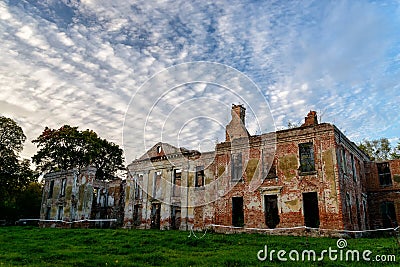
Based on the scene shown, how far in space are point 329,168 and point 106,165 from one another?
3511 cm

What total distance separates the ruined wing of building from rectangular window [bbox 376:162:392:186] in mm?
66

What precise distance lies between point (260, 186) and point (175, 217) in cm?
969

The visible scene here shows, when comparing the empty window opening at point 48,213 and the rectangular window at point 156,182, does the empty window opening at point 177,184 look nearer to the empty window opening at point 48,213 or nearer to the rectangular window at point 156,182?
the rectangular window at point 156,182

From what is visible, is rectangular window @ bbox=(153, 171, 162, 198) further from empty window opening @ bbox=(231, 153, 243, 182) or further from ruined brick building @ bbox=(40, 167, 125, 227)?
empty window opening @ bbox=(231, 153, 243, 182)

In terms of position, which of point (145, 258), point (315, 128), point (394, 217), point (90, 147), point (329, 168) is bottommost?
point (145, 258)

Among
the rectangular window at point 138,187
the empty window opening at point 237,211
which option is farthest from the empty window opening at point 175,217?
the empty window opening at point 237,211

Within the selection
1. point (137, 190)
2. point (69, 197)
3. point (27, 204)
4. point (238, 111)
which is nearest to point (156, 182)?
point (137, 190)

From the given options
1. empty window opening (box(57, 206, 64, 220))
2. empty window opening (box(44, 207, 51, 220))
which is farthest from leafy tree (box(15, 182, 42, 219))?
empty window opening (box(57, 206, 64, 220))

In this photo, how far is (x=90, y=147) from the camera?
4409 cm

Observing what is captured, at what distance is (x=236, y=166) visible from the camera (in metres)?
24.5

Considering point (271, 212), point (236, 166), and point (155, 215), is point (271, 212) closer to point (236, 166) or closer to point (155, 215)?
point (236, 166)

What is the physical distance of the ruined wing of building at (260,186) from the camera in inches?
810

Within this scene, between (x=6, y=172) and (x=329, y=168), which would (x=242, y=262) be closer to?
(x=329, y=168)

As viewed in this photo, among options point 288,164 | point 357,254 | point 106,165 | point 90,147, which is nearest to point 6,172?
point 90,147
